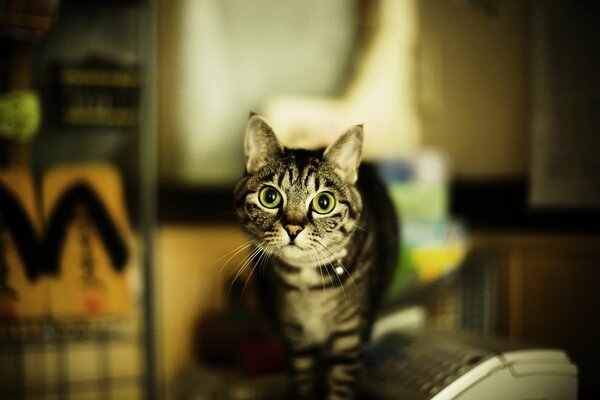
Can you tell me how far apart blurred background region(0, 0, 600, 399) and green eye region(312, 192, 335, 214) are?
0.18 meters

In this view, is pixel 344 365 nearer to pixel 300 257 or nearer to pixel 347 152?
pixel 300 257

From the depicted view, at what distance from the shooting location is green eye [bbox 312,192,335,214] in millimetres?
494

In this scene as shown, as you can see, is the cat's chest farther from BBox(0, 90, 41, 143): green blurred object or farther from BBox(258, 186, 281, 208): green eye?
BBox(0, 90, 41, 143): green blurred object

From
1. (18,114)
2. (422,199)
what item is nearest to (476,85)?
(422,199)

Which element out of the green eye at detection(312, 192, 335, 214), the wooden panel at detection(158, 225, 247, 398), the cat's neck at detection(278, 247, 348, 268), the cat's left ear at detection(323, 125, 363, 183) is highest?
the cat's left ear at detection(323, 125, 363, 183)

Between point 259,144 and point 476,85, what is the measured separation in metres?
0.68

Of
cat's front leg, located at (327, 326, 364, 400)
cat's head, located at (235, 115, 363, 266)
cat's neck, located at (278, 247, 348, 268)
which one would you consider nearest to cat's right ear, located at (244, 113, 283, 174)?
cat's head, located at (235, 115, 363, 266)

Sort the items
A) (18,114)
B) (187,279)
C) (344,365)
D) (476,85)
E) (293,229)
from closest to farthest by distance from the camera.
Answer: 1. (293,229)
2. (344,365)
3. (18,114)
4. (476,85)
5. (187,279)

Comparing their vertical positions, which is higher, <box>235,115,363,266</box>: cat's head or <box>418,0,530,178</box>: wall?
<box>418,0,530,178</box>: wall

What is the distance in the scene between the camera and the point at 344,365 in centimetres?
60

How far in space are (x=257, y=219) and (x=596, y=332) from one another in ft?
2.18

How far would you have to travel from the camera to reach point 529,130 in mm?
998

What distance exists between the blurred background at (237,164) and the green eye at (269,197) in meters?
0.15

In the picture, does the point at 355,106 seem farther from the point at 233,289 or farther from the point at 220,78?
the point at 233,289
